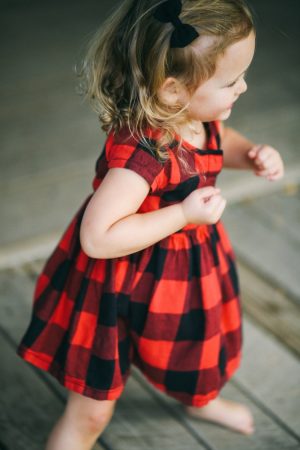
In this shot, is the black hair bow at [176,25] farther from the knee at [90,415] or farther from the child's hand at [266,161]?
the knee at [90,415]

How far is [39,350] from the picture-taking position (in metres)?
1.25

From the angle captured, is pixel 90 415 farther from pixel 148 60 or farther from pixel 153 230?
pixel 148 60

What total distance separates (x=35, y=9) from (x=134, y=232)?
3.47 m

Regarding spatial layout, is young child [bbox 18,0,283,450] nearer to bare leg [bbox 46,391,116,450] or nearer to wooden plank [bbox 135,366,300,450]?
bare leg [bbox 46,391,116,450]

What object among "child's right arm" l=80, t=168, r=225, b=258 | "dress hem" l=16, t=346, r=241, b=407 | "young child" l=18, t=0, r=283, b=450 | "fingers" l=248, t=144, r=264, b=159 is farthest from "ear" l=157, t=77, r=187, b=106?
"dress hem" l=16, t=346, r=241, b=407

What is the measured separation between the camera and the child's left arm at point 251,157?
1.31 m

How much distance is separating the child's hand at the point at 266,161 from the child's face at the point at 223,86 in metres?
0.20

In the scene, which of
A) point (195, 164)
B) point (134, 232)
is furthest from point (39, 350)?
point (195, 164)

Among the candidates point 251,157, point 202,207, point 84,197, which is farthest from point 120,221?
point 84,197

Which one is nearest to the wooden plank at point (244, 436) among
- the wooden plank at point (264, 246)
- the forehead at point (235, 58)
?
the wooden plank at point (264, 246)

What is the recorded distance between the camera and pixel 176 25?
1.01 metres

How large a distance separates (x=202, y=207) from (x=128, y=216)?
0.13 meters

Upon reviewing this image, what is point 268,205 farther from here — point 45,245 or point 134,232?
point 134,232

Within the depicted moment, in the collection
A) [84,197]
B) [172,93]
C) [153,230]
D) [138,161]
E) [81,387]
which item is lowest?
[81,387]
